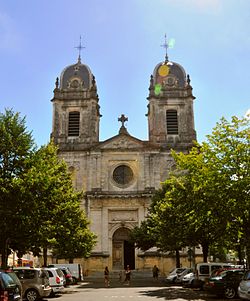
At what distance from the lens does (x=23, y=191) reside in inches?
669

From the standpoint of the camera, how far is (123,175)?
4212cm

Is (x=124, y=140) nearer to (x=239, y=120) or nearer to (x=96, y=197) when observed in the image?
(x=96, y=197)

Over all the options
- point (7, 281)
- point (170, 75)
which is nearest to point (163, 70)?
point (170, 75)

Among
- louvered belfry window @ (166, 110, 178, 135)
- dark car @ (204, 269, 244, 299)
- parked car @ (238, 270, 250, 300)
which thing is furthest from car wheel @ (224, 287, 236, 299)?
louvered belfry window @ (166, 110, 178, 135)

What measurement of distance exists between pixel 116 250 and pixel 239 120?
2503cm

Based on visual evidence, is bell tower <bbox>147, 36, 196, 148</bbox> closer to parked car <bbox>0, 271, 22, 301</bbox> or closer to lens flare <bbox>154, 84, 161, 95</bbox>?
lens flare <bbox>154, 84, 161, 95</bbox>

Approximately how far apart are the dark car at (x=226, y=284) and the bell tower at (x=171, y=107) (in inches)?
1022

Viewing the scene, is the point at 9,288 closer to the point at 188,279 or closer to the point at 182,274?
the point at 188,279

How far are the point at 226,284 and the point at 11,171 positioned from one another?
10863mm

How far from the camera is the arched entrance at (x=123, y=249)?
131 feet

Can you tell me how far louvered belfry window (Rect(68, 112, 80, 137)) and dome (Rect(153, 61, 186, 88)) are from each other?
33.3 feet

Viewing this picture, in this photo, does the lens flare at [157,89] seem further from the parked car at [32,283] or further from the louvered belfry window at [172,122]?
the parked car at [32,283]

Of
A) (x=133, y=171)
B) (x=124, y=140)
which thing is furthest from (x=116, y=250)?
(x=124, y=140)

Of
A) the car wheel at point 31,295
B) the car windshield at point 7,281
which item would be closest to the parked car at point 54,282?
the car wheel at point 31,295
